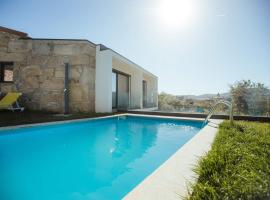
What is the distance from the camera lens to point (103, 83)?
9609 mm

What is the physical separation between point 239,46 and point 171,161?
11073 mm

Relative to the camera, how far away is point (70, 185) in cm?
210

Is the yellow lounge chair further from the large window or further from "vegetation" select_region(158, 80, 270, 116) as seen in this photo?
"vegetation" select_region(158, 80, 270, 116)

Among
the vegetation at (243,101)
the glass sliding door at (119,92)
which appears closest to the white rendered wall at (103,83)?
the glass sliding door at (119,92)

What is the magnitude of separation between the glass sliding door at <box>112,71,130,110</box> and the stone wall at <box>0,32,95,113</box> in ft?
8.84

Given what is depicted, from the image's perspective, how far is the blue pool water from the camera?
6.48 ft

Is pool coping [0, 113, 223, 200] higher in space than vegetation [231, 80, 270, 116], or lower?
lower

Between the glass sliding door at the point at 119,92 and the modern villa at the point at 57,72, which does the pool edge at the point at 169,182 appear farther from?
the glass sliding door at the point at 119,92

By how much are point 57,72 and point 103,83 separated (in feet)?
9.64

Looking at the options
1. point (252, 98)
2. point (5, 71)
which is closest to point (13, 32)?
point (5, 71)

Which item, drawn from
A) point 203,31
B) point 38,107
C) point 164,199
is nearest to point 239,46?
point 203,31

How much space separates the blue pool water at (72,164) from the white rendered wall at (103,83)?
14.7 feet

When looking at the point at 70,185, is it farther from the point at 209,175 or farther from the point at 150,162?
the point at 209,175

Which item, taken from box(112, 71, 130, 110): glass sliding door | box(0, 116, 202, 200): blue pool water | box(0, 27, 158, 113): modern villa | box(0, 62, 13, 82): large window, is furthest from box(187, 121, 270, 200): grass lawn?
box(0, 62, 13, 82): large window
